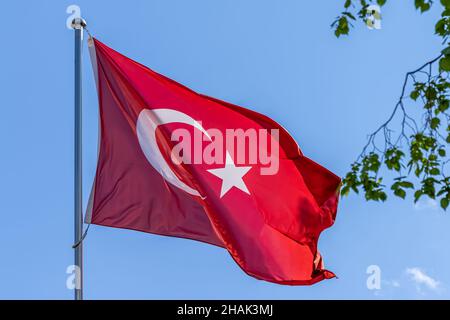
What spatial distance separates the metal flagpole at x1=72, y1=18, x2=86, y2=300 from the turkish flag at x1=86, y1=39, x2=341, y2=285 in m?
0.38

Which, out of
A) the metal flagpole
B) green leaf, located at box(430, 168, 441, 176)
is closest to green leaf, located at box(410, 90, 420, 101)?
green leaf, located at box(430, 168, 441, 176)

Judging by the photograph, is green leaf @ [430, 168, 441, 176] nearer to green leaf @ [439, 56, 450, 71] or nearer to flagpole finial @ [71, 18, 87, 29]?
green leaf @ [439, 56, 450, 71]

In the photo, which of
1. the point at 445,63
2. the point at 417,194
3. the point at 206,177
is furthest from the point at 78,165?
the point at 445,63

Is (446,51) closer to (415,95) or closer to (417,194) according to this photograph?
(415,95)

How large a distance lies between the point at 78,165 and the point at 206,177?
217cm

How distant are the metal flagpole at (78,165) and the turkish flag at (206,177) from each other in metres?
0.38

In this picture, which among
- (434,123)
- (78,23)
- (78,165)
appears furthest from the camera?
(78,23)

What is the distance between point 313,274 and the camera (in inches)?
539

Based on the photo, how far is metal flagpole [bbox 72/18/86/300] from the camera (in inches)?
472

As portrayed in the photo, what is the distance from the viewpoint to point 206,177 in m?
13.7

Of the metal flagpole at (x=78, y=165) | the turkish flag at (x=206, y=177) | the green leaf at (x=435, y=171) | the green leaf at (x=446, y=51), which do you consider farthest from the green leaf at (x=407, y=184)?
the metal flagpole at (x=78, y=165)

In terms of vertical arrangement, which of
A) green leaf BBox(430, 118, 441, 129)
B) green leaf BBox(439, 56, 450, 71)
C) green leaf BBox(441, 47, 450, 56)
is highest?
green leaf BBox(441, 47, 450, 56)

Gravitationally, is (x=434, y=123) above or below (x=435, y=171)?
above

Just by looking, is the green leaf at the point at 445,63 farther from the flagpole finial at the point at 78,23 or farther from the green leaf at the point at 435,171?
the flagpole finial at the point at 78,23
